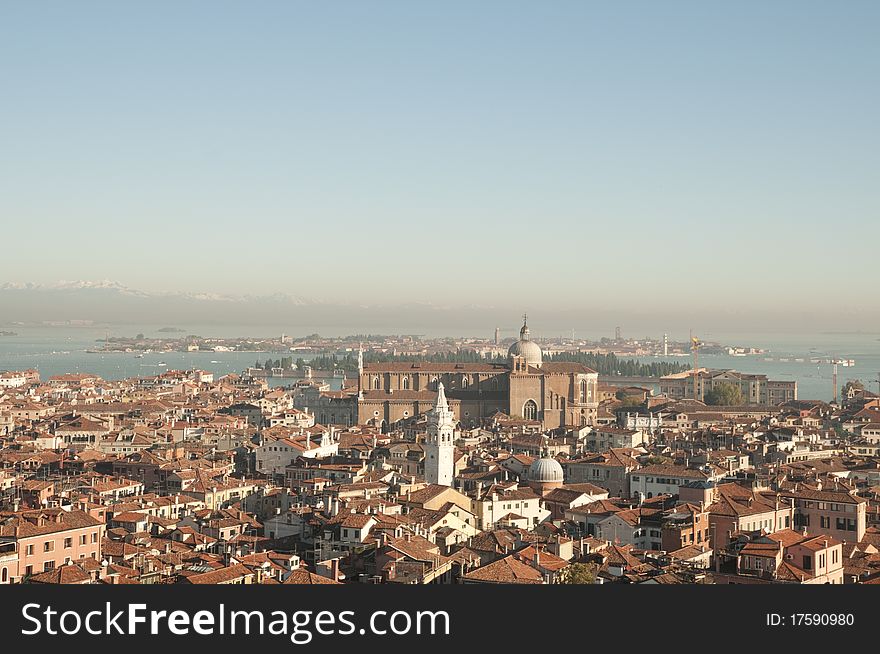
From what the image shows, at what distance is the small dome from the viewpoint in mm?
15977

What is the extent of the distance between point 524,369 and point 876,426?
28.3 ft

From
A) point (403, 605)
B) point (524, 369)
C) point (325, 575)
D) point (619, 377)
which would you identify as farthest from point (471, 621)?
point (619, 377)

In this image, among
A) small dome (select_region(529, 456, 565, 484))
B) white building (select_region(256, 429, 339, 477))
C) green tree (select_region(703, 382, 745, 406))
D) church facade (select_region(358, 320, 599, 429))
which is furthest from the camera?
green tree (select_region(703, 382, 745, 406))

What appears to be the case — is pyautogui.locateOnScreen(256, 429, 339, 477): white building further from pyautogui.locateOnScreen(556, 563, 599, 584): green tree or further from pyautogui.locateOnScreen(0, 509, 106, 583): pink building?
pyautogui.locateOnScreen(556, 563, 599, 584): green tree

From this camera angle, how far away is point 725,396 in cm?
3788

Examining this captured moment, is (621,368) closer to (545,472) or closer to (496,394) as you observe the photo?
(496,394)

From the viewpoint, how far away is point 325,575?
1006cm

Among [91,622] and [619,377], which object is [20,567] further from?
[619,377]

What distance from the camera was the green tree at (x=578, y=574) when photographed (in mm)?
9305

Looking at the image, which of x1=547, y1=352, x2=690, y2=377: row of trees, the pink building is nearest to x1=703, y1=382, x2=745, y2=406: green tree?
x1=547, y1=352, x2=690, y2=377: row of trees

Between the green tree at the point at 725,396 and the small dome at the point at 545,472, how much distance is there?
871 inches

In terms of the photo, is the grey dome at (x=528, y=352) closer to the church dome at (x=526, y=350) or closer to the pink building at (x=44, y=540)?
the church dome at (x=526, y=350)

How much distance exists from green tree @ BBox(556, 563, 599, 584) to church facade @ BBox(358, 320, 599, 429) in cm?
1927

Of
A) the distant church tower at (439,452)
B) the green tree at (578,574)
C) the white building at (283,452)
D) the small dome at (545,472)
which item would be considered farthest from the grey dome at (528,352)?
the green tree at (578,574)
